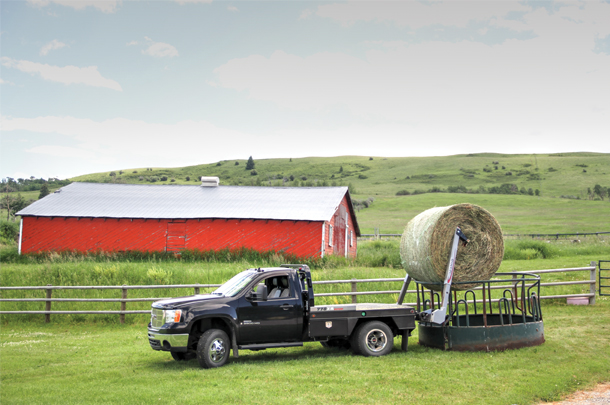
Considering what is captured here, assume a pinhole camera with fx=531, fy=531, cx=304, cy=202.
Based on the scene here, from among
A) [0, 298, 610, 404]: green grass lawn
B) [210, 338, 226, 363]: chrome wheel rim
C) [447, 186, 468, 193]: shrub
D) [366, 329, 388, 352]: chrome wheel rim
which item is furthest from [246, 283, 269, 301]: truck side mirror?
[447, 186, 468, 193]: shrub

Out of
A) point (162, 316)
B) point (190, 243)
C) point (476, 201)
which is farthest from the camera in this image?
point (476, 201)

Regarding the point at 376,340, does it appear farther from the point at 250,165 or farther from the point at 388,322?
the point at 250,165

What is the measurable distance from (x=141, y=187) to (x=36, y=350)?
2598 cm

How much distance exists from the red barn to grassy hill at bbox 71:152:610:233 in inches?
1074

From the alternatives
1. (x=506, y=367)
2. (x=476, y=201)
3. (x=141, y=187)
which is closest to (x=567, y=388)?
(x=506, y=367)

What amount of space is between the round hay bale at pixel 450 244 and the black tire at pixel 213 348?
4232 millimetres

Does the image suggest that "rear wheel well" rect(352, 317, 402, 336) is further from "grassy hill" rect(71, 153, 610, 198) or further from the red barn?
"grassy hill" rect(71, 153, 610, 198)

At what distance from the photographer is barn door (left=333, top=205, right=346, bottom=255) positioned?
31703mm

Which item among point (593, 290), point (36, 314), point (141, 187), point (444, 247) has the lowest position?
point (36, 314)

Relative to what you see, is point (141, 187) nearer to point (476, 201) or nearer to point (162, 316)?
point (162, 316)

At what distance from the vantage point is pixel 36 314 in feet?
53.5

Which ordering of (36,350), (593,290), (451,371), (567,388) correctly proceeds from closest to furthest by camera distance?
(567,388)
(451,371)
(36,350)
(593,290)

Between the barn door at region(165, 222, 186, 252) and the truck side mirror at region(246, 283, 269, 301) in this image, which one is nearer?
the truck side mirror at region(246, 283, 269, 301)

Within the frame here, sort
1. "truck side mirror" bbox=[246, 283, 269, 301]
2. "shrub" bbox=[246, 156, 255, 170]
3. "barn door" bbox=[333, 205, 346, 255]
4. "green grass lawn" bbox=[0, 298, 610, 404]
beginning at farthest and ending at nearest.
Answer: "shrub" bbox=[246, 156, 255, 170] < "barn door" bbox=[333, 205, 346, 255] < "truck side mirror" bbox=[246, 283, 269, 301] < "green grass lawn" bbox=[0, 298, 610, 404]
